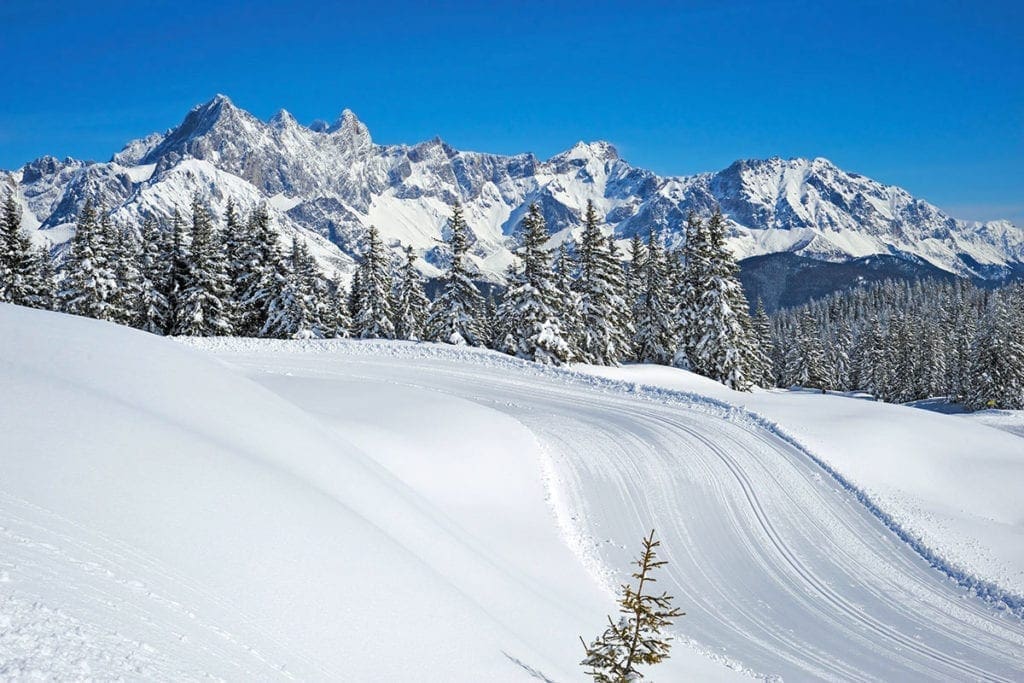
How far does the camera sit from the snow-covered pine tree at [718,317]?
3816 centimetres

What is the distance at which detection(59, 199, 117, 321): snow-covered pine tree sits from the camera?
39750 millimetres

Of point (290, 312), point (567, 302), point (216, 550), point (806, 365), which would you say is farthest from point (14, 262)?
point (806, 365)

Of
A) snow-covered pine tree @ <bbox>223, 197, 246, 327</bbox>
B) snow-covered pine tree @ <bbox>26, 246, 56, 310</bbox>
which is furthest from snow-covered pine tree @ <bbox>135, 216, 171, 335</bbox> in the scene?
snow-covered pine tree @ <bbox>26, 246, 56, 310</bbox>

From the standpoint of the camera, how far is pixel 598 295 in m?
43.9

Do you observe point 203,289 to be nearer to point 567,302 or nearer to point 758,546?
point 567,302

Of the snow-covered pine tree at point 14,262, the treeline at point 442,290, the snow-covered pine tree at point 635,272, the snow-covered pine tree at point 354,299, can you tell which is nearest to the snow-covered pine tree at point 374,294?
the treeline at point 442,290

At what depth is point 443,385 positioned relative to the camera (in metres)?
26.0

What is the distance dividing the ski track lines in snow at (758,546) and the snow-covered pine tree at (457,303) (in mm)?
17711

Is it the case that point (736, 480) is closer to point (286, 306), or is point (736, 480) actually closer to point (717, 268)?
point (717, 268)

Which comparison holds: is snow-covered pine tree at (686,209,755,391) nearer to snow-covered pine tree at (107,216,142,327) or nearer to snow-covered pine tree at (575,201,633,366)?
snow-covered pine tree at (575,201,633,366)

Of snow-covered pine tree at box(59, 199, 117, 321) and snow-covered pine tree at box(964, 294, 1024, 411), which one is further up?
snow-covered pine tree at box(964, 294, 1024, 411)

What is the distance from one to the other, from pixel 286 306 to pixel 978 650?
40.6 meters

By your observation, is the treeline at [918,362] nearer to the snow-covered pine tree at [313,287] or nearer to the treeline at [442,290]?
the treeline at [442,290]

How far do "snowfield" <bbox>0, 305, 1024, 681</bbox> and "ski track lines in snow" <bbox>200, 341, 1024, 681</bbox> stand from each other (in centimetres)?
7
